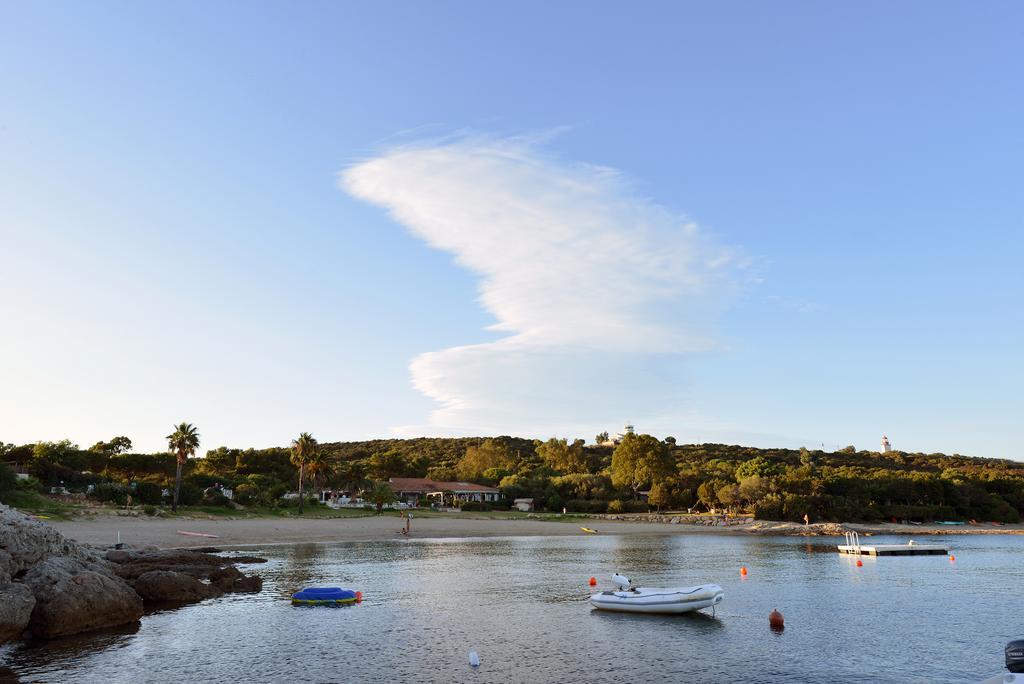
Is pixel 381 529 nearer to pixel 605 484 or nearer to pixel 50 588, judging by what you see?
pixel 50 588

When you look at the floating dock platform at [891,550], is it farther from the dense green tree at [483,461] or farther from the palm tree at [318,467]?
the dense green tree at [483,461]

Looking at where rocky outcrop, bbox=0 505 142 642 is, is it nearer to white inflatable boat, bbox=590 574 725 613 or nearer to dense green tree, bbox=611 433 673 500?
white inflatable boat, bbox=590 574 725 613

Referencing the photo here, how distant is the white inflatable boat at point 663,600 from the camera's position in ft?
108

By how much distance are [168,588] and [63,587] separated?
727 centimetres

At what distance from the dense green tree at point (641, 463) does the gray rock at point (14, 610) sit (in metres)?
101

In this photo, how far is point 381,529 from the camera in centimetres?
7594

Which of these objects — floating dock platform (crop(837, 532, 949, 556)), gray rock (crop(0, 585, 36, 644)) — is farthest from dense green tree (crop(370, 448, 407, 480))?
gray rock (crop(0, 585, 36, 644))

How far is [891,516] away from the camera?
101125 mm

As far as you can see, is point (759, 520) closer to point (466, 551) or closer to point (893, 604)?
point (466, 551)

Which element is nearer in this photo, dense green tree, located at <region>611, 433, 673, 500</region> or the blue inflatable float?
the blue inflatable float

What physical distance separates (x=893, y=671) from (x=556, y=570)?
1128 inches

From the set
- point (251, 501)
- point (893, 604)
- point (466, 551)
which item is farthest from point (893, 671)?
point (251, 501)

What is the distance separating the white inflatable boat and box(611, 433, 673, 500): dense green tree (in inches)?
3327

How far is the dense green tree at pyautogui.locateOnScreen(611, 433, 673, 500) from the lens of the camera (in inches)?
4648
